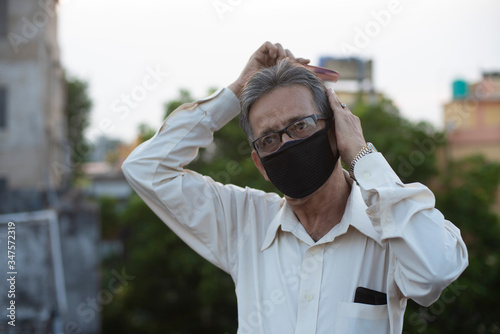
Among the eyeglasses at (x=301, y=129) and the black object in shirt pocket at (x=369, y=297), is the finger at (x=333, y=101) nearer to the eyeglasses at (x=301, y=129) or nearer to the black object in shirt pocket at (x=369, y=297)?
the eyeglasses at (x=301, y=129)

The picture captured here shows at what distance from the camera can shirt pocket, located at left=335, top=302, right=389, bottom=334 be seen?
6.10 feet

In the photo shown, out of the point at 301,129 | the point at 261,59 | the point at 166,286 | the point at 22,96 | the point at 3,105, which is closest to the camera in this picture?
the point at 301,129

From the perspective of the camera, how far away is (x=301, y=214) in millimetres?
2162

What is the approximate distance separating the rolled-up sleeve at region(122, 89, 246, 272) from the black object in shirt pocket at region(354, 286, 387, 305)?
2.09 feet

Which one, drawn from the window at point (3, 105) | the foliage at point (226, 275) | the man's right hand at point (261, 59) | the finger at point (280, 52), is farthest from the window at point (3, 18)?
the finger at point (280, 52)

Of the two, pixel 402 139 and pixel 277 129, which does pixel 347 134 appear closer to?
pixel 277 129

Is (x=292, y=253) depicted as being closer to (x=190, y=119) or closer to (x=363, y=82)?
(x=190, y=119)

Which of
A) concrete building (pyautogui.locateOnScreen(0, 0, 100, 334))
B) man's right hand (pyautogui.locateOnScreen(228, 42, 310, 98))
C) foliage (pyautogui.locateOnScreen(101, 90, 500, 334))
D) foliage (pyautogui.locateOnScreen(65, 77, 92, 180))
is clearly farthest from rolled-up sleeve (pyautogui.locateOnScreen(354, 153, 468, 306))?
foliage (pyautogui.locateOnScreen(65, 77, 92, 180))

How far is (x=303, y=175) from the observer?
207cm

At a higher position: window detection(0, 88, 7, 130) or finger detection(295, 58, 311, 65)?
finger detection(295, 58, 311, 65)

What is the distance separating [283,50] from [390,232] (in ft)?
3.51

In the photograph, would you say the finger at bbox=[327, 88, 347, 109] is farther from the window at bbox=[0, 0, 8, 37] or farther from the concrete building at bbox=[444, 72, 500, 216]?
the window at bbox=[0, 0, 8, 37]

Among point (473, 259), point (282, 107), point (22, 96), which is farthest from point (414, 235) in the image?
point (22, 96)

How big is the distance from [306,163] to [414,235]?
1.82 feet
